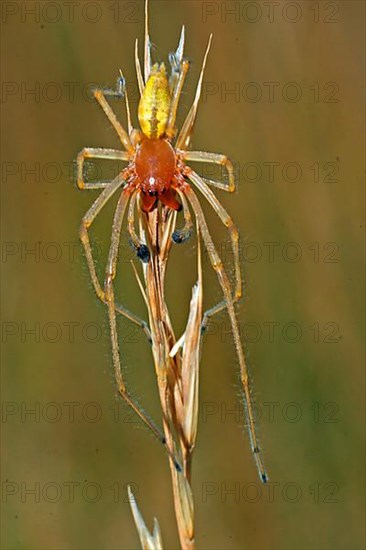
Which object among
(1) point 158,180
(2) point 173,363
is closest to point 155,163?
(1) point 158,180

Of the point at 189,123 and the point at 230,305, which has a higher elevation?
the point at 189,123

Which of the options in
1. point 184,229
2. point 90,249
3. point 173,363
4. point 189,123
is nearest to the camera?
point 173,363

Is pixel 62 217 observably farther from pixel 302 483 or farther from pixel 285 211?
pixel 302 483

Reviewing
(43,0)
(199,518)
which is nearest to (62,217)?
(43,0)

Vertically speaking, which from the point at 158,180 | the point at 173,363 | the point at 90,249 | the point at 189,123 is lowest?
the point at 173,363

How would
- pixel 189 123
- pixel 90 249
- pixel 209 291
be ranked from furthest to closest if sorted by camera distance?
pixel 209 291 → pixel 90 249 → pixel 189 123

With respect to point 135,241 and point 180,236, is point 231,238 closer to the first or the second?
point 180,236

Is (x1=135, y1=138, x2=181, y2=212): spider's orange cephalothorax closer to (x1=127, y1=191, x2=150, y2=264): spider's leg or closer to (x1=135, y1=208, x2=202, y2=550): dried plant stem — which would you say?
(x1=127, y1=191, x2=150, y2=264): spider's leg
